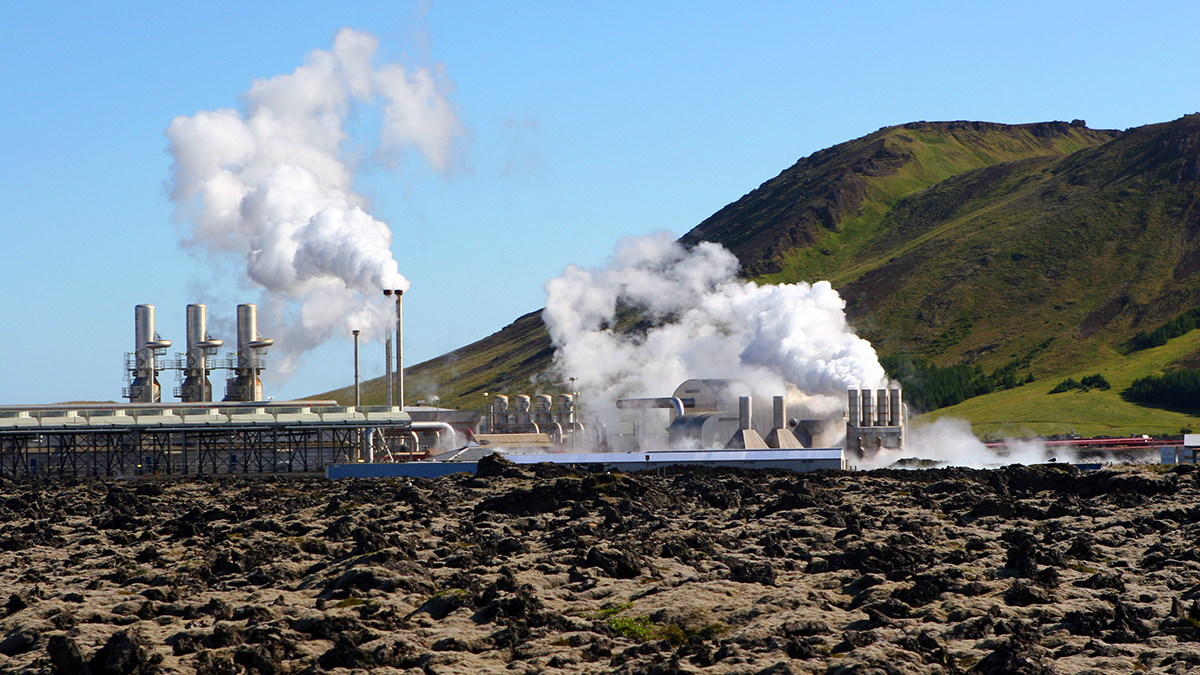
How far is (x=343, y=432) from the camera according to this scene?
312 feet

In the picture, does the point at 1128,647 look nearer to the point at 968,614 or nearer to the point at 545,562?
the point at 968,614

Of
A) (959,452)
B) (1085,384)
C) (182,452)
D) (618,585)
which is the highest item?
(1085,384)

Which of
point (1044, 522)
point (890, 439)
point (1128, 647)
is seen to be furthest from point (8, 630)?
point (890, 439)

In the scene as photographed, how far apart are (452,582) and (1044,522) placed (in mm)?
26571

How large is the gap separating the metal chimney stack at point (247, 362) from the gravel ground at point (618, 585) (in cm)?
5418

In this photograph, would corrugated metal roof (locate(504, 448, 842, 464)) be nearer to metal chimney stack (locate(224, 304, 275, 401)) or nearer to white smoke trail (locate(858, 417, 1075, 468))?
white smoke trail (locate(858, 417, 1075, 468))

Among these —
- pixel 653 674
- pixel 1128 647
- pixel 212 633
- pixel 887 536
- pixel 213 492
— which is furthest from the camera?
pixel 213 492

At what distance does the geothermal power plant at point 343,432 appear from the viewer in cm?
9162

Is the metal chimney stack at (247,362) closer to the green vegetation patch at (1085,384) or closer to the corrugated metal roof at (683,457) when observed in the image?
the corrugated metal roof at (683,457)

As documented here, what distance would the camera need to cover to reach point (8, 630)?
103 ft

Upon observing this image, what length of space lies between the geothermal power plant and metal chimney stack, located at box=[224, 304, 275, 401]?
12 cm

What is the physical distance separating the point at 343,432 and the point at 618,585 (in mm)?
62848


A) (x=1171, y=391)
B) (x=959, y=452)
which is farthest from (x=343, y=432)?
(x=1171, y=391)

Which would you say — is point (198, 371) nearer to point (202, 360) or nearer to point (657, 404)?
point (202, 360)
